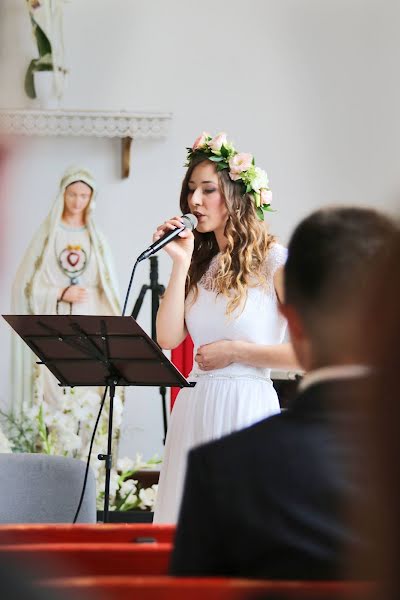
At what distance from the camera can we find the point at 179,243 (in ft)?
11.1

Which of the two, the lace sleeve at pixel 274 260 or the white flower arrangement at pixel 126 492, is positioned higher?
the lace sleeve at pixel 274 260

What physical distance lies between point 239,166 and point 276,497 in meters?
2.50

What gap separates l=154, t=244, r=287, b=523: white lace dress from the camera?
3295 millimetres

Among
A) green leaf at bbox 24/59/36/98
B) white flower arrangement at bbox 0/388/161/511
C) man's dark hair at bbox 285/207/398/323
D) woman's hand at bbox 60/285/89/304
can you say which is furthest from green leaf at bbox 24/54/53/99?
man's dark hair at bbox 285/207/398/323

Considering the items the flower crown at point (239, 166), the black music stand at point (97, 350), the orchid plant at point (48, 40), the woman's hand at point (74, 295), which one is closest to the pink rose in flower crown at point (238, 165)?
the flower crown at point (239, 166)

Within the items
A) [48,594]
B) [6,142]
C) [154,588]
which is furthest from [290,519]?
[6,142]

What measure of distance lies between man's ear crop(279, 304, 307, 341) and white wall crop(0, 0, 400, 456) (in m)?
5.41

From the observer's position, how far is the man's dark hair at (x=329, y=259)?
116cm

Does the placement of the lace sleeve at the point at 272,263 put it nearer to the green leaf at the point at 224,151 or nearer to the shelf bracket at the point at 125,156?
the green leaf at the point at 224,151

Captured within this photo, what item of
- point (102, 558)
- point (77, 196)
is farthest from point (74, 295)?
point (102, 558)

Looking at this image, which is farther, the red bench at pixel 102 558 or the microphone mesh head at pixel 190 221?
the microphone mesh head at pixel 190 221

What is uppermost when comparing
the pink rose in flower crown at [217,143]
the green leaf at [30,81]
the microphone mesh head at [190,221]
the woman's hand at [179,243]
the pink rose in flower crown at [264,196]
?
the green leaf at [30,81]

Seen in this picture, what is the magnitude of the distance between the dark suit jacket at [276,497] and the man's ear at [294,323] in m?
0.10

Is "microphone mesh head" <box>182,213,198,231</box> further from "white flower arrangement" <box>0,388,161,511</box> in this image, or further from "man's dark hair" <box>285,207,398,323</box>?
"man's dark hair" <box>285,207,398,323</box>
